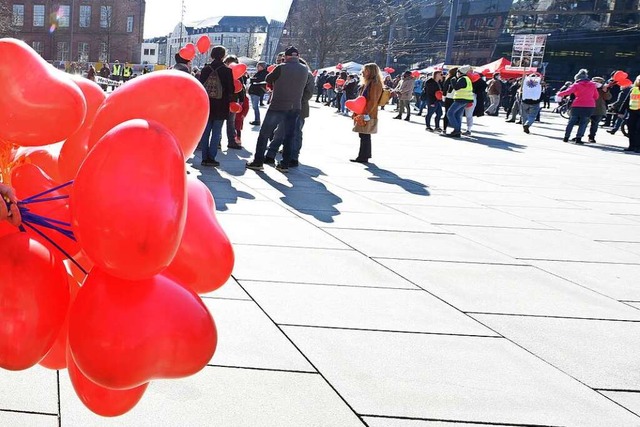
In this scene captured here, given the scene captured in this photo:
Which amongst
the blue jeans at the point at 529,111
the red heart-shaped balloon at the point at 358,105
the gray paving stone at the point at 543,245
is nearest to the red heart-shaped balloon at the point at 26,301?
the gray paving stone at the point at 543,245

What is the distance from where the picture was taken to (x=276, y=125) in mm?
10156

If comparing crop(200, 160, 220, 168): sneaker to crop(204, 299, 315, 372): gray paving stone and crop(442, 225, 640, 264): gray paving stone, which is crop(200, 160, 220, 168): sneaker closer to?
crop(442, 225, 640, 264): gray paving stone

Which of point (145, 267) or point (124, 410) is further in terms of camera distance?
point (124, 410)

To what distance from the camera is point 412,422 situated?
3.06 meters

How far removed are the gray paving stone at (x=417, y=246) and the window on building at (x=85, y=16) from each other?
69621 mm

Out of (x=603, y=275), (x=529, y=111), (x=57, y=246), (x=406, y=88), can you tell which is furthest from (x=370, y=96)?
(x=406, y=88)

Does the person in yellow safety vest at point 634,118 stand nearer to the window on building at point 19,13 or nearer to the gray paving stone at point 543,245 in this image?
the gray paving stone at point 543,245

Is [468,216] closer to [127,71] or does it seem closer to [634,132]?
[634,132]

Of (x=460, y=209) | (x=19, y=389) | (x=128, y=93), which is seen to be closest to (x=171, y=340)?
(x=128, y=93)

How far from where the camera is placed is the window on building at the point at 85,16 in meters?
69.2

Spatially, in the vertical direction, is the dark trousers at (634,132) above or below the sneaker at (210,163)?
above

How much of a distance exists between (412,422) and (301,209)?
4695 mm

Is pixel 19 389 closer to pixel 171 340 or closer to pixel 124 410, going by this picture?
pixel 124 410

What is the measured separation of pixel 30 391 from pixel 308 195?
557cm
